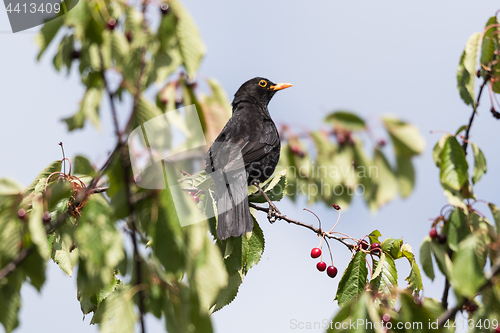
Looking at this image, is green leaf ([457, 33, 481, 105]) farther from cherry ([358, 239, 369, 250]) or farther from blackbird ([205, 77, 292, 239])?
blackbird ([205, 77, 292, 239])

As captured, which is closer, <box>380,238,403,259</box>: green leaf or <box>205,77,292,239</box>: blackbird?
<box>380,238,403,259</box>: green leaf

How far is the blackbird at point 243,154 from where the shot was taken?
11.7 ft

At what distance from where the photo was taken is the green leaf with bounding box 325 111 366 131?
379 cm

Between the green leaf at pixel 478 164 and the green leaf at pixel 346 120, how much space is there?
1.03m

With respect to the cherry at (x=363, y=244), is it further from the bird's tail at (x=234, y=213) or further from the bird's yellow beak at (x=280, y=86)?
the bird's yellow beak at (x=280, y=86)

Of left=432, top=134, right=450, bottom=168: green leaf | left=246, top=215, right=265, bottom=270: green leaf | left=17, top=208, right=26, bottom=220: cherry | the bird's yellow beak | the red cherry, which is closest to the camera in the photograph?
left=17, top=208, right=26, bottom=220: cherry

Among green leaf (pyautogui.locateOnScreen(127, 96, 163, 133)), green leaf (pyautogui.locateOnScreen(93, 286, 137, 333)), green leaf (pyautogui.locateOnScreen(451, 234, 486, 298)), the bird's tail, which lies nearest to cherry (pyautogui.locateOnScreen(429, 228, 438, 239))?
green leaf (pyautogui.locateOnScreen(451, 234, 486, 298))

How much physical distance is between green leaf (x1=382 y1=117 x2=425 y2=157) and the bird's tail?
4.56ft

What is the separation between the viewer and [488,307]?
2.02 m

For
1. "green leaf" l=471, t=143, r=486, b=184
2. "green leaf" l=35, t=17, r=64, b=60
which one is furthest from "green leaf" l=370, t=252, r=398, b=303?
"green leaf" l=35, t=17, r=64, b=60

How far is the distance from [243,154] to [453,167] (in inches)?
120

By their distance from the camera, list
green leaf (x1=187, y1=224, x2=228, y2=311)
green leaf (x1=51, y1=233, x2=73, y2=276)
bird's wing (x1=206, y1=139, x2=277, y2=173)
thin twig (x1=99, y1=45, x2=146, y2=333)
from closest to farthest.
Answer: thin twig (x1=99, y1=45, x2=146, y2=333) < green leaf (x1=187, y1=224, x2=228, y2=311) < green leaf (x1=51, y1=233, x2=73, y2=276) < bird's wing (x1=206, y1=139, x2=277, y2=173)

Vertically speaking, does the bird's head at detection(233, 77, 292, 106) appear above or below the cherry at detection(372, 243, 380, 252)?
above

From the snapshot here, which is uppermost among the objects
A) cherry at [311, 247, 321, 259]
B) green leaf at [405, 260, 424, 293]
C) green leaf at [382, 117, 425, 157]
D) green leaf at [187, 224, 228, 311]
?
green leaf at [187, 224, 228, 311]
